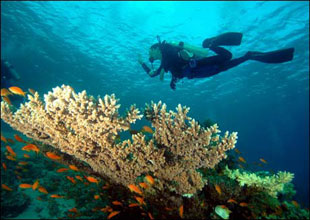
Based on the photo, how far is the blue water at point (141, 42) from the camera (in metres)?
17.2

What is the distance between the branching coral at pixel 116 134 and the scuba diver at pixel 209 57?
11.4 feet

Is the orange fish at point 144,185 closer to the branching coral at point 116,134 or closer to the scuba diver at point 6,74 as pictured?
the branching coral at point 116,134

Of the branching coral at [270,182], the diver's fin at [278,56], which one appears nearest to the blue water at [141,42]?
the diver's fin at [278,56]

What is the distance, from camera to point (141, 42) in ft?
70.5

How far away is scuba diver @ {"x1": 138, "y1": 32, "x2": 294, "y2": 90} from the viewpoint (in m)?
6.17

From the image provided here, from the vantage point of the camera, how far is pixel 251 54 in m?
6.52

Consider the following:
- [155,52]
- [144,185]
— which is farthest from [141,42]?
[144,185]

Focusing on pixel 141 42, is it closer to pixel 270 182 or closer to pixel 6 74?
pixel 6 74

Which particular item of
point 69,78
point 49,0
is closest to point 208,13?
point 49,0

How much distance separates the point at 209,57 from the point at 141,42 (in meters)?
16.5

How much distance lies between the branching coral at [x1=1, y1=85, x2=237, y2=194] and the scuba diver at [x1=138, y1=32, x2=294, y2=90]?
11.4ft

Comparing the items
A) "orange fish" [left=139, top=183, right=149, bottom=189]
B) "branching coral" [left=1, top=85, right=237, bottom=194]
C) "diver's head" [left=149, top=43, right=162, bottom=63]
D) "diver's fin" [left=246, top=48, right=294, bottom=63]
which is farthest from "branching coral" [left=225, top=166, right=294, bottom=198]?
"diver's head" [left=149, top=43, right=162, bottom=63]

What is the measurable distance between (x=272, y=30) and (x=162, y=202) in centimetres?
2115

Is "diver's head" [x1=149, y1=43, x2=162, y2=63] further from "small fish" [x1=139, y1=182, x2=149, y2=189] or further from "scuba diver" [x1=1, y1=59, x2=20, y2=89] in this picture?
"scuba diver" [x1=1, y1=59, x2=20, y2=89]
